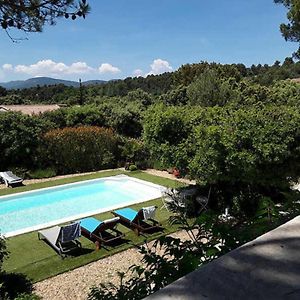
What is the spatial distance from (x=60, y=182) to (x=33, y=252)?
7961 mm

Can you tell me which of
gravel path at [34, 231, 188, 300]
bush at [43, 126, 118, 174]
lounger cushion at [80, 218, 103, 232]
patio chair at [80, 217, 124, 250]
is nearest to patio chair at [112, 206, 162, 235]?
patio chair at [80, 217, 124, 250]

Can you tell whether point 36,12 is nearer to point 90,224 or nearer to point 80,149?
point 90,224

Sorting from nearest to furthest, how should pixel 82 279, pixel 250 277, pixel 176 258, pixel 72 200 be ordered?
pixel 250 277, pixel 176 258, pixel 82 279, pixel 72 200

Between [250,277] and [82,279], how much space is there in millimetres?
7083

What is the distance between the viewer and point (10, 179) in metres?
Answer: 16.6

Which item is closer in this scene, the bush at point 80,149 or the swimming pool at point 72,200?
the swimming pool at point 72,200

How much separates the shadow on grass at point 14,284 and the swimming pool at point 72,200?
4.19 meters

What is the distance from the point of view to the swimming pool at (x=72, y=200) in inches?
535

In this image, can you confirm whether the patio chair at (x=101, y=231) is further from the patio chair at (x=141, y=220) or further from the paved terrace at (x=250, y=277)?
the paved terrace at (x=250, y=277)

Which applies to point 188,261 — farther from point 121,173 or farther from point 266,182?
point 121,173

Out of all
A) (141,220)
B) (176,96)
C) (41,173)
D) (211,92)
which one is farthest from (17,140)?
(176,96)

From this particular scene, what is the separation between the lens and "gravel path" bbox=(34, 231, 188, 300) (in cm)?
726

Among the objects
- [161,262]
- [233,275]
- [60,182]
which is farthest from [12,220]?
[233,275]

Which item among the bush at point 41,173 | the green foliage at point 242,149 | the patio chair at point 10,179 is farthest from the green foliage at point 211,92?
the patio chair at point 10,179
